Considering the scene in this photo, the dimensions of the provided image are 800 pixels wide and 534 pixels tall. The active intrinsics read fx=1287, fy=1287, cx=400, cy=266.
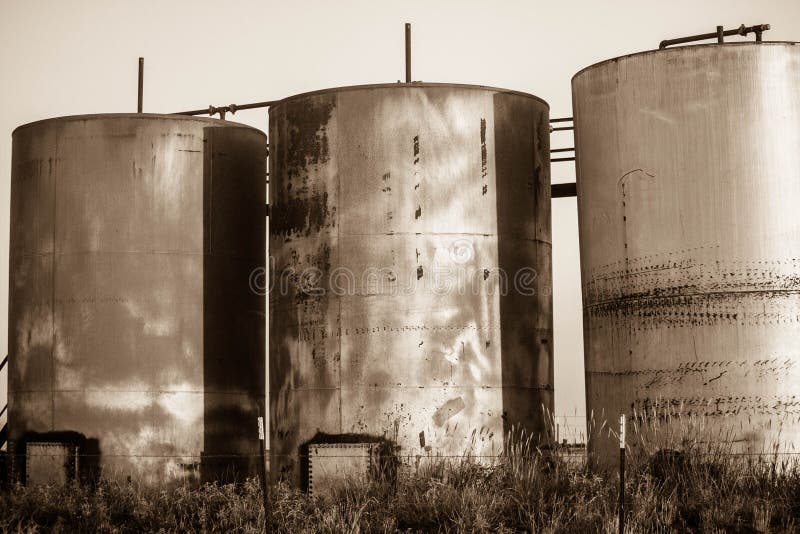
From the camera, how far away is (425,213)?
14.5m

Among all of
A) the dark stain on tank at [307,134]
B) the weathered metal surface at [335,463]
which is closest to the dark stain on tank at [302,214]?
the dark stain on tank at [307,134]

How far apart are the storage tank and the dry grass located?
2.58ft

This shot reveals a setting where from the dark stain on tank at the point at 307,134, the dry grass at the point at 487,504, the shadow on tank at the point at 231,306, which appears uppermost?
the dark stain on tank at the point at 307,134

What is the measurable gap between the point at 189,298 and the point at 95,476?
2.50m

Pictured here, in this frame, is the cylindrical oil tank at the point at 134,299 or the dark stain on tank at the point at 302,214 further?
the cylindrical oil tank at the point at 134,299

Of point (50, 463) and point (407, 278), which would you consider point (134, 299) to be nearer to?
point (50, 463)

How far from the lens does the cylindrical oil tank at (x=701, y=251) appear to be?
518 inches

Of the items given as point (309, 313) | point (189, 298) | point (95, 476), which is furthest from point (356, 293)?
point (95, 476)

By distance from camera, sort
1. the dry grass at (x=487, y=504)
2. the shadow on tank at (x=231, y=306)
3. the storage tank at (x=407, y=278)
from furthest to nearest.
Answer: the shadow on tank at (x=231, y=306) < the storage tank at (x=407, y=278) < the dry grass at (x=487, y=504)

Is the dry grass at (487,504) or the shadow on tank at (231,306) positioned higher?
the shadow on tank at (231,306)

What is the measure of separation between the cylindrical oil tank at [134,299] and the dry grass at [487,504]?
1938 mm

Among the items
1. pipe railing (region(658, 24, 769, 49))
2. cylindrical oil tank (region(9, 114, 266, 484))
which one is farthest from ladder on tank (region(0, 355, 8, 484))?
pipe railing (region(658, 24, 769, 49))

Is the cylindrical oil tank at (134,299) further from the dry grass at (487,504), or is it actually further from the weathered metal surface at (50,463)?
the dry grass at (487,504)

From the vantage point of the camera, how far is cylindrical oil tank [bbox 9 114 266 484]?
16.0 meters
